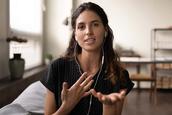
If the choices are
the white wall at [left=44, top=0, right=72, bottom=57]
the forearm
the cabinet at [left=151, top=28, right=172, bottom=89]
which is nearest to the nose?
the forearm

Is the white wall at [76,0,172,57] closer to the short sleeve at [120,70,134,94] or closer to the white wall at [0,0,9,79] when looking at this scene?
the white wall at [0,0,9,79]

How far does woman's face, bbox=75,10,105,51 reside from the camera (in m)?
1.40

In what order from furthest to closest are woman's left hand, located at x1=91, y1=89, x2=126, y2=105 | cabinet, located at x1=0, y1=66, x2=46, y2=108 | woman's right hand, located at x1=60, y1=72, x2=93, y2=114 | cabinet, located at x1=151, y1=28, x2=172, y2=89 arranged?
cabinet, located at x1=151, y1=28, x2=172, y2=89 → cabinet, located at x1=0, y1=66, x2=46, y2=108 → woman's right hand, located at x1=60, y1=72, x2=93, y2=114 → woman's left hand, located at x1=91, y1=89, x2=126, y2=105

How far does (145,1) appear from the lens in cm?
680

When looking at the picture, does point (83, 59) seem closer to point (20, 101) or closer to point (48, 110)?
point (48, 110)

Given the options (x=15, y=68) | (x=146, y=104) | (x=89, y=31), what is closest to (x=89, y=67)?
(x=89, y=31)

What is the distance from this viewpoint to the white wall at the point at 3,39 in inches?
123

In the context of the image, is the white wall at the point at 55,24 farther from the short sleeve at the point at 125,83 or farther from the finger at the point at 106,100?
the finger at the point at 106,100

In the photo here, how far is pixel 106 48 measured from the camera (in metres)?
1.59

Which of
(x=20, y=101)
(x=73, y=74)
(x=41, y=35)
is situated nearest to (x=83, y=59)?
(x=73, y=74)

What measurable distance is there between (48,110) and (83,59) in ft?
0.99

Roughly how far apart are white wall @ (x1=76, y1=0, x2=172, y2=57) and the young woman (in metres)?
5.35

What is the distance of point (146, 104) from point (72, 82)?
4067 mm

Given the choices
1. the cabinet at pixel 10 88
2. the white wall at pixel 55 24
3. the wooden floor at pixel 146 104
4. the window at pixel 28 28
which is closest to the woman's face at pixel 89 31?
the cabinet at pixel 10 88
